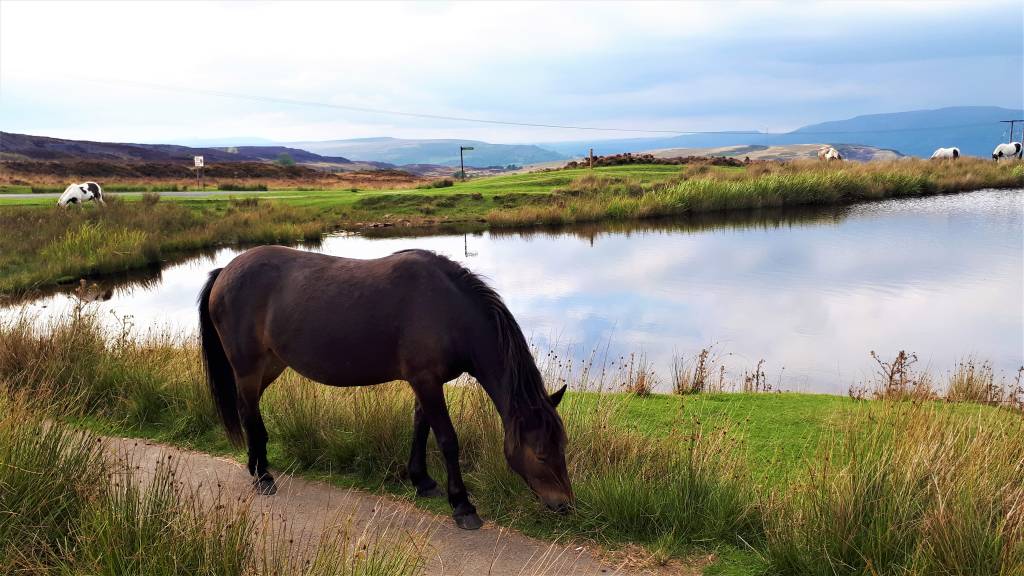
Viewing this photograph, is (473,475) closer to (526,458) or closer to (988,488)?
(526,458)

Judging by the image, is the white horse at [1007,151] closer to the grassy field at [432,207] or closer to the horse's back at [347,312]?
the grassy field at [432,207]

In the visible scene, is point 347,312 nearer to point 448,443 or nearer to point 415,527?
point 448,443

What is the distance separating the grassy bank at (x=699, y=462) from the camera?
338cm

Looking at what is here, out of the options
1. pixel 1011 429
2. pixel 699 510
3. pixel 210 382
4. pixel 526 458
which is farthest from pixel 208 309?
pixel 1011 429

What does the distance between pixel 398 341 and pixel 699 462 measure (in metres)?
2.17

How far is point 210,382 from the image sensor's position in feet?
17.0

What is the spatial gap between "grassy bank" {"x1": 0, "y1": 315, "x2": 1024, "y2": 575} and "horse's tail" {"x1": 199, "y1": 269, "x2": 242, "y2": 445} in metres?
0.45

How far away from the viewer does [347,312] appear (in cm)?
425


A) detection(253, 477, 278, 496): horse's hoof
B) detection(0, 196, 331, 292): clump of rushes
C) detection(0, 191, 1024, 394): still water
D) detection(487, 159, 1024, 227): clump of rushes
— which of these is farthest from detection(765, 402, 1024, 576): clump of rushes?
detection(487, 159, 1024, 227): clump of rushes

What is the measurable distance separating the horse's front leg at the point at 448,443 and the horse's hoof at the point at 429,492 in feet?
1.34

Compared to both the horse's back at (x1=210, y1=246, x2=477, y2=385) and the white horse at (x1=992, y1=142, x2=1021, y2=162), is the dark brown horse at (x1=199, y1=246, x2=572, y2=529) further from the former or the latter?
the white horse at (x1=992, y1=142, x2=1021, y2=162)

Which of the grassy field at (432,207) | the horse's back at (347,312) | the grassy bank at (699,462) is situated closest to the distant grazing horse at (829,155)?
the grassy field at (432,207)

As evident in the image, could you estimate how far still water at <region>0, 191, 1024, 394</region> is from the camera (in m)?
10.2

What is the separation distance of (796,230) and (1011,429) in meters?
17.7
